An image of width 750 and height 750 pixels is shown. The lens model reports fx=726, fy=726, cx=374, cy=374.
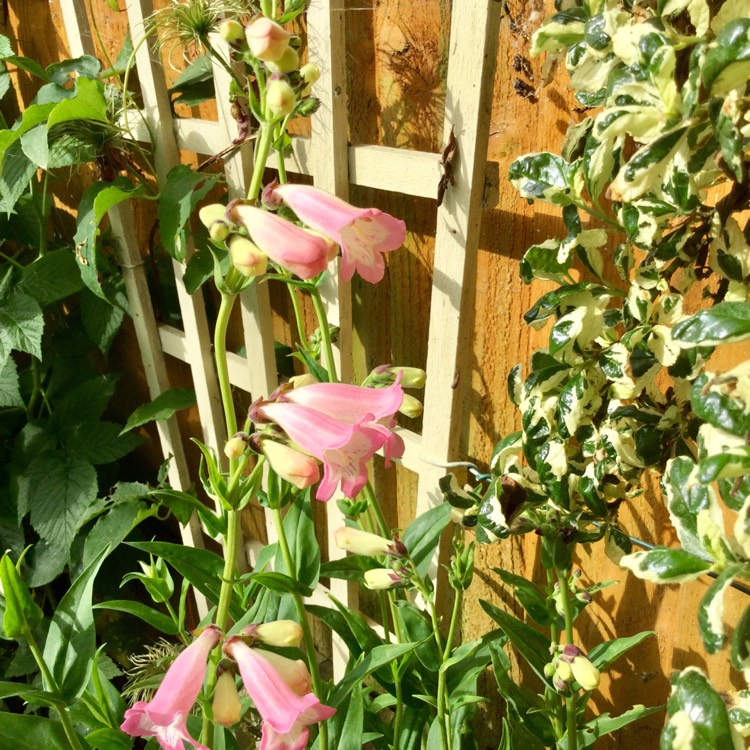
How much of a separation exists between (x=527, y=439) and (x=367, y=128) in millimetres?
505

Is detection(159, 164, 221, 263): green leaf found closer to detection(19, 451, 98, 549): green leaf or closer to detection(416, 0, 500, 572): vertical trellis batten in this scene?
detection(416, 0, 500, 572): vertical trellis batten

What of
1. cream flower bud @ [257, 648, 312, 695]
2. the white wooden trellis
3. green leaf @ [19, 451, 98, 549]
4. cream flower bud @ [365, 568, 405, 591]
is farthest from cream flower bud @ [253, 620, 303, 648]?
green leaf @ [19, 451, 98, 549]

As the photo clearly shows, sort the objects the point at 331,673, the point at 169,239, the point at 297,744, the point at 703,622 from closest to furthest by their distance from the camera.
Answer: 1. the point at 703,622
2. the point at 297,744
3. the point at 169,239
4. the point at 331,673

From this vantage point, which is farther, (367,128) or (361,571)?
A: (367,128)

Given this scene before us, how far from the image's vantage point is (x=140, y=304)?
1.32 meters

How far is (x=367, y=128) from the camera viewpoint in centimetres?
94

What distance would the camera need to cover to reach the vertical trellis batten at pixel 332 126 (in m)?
0.83

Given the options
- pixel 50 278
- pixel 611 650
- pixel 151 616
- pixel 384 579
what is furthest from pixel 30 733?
pixel 50 278

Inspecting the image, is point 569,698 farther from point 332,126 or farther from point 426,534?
point 332,126

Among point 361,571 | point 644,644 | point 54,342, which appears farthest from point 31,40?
point 644,644

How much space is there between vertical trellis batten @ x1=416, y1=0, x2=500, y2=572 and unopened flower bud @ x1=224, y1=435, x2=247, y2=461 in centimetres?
36

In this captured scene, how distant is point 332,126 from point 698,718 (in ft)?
2.34

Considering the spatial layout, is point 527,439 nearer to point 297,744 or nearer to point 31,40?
point 297,744

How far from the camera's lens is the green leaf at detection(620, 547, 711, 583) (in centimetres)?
43
